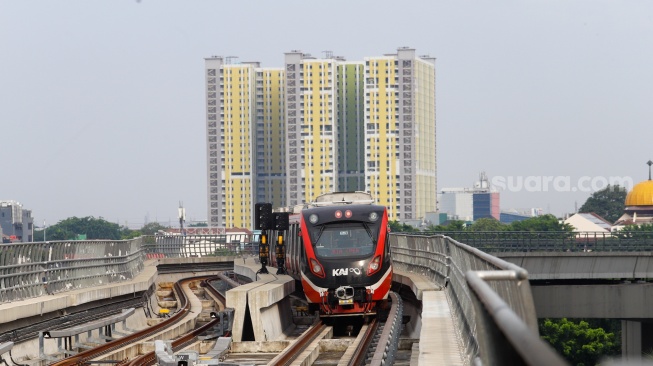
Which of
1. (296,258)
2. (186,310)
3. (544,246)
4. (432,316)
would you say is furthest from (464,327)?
(544,246)

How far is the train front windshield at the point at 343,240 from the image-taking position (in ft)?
78.9

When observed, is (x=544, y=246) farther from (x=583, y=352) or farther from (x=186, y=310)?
(x=186, y=310)

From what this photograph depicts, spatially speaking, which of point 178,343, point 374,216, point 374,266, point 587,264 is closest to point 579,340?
point 587,264

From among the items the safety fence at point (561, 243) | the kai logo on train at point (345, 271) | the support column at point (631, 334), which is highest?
the kai logo on train at point (345, 271)

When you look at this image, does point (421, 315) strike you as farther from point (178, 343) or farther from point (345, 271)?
point (345, 271)

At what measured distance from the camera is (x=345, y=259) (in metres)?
23.8

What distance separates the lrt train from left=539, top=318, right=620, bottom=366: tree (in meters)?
54.2

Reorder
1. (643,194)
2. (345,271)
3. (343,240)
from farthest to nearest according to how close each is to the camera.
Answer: (643,194) → (343,240) → (345,271)

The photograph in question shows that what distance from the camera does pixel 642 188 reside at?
160 metres

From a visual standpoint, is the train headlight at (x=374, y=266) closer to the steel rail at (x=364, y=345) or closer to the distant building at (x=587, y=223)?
the steel rail at (x=364, y=345)

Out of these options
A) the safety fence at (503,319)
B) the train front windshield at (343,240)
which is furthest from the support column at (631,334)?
the safety fence at (503,319)

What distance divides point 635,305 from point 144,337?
2850cm

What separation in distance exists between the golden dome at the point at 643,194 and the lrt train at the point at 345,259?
139875mm

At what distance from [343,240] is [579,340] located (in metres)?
57.2
